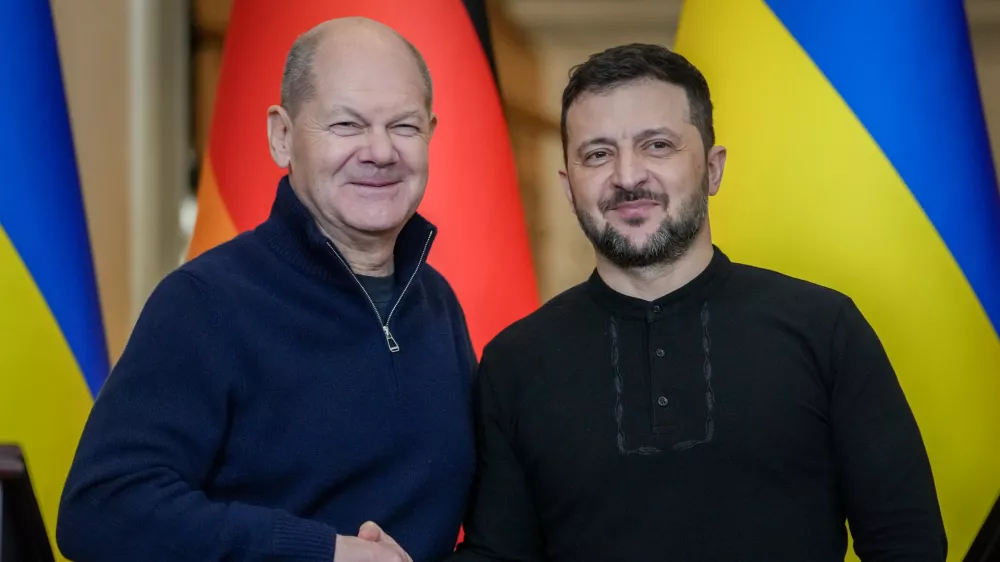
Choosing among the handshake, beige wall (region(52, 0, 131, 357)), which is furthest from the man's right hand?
beige wall (region(52, 0, 131, 357))

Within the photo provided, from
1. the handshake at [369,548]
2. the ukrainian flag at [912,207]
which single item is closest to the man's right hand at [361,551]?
the handshake at [369,548]

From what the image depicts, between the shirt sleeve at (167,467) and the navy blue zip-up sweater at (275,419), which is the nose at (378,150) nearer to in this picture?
the navy blue zip-up sweater at (275,419)

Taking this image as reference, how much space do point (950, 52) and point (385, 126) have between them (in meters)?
0.72

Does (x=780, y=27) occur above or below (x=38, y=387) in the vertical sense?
above

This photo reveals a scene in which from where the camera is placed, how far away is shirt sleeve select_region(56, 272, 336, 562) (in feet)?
2.86

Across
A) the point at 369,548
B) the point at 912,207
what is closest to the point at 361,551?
the point at 369,548

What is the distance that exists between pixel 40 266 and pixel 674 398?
818mm

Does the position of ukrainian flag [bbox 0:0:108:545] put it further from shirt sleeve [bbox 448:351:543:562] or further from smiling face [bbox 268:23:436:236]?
shirt sleeve [bbox 448:351:543:562]

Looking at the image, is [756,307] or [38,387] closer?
[756,307]

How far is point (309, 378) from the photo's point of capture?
0.99m

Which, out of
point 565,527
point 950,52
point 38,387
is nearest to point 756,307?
point 565,527

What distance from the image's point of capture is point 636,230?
110cm

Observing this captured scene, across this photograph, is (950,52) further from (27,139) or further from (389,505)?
(27,139)

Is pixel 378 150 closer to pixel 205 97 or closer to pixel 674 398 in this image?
pixel 674 398
